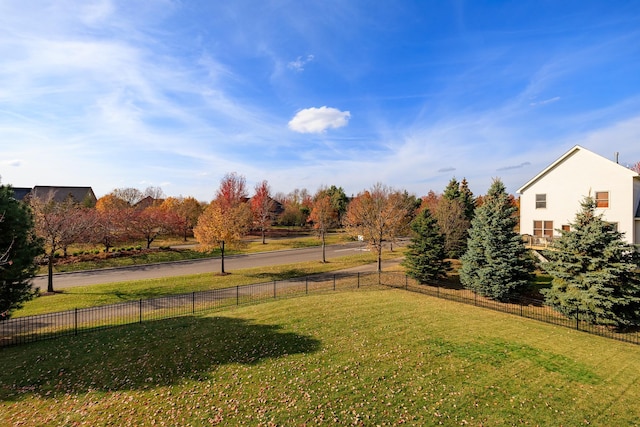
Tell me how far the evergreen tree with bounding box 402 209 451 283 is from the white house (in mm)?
8458

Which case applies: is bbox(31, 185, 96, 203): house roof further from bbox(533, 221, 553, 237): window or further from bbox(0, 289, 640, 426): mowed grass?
bbox(533, 221, 553, 237): window

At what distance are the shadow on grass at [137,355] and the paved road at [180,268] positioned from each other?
13.6 meters

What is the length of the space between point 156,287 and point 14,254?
390 inches

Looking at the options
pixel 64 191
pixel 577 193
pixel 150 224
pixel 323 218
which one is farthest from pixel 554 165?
pixel 64 191

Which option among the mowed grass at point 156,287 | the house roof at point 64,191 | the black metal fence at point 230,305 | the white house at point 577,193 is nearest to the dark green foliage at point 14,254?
the black metal fence at point 230,305

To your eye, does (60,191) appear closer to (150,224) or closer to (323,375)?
(150,224)

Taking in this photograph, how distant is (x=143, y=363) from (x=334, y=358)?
676cm

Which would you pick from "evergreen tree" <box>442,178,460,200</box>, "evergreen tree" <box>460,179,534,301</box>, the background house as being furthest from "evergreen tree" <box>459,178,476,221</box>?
the background house

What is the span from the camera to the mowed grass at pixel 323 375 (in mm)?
8328

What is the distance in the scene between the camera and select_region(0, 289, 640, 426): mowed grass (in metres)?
8.33

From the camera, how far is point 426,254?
2597 cm

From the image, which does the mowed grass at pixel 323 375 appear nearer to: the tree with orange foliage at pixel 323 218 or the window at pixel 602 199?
the window at pixel 602 199

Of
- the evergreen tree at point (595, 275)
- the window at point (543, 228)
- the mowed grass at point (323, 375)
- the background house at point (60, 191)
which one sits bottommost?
the mowed grass at point (323, 375)

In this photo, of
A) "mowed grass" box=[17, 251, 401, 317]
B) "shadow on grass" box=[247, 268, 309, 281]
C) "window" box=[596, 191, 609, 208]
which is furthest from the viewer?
"shadow on grass" box=[247, 268, 309, 281]
